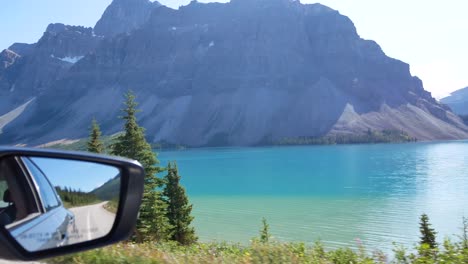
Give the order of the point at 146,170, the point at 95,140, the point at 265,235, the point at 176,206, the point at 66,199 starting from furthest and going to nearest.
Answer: the point at 176,206 < the point at 95,140 < the point at 146,170 < the point at 265,235 < the point at 66,199

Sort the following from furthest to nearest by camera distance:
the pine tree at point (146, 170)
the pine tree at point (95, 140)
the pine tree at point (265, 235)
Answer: the pine tree at point (95, 140) → the pine tree at point (146, 170) → the pine tree at point (265, 235)

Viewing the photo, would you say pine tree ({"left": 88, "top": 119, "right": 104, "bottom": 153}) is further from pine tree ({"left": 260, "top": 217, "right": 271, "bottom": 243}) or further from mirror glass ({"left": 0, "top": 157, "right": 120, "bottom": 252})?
mirror glass ({"left": 0, "top": 157, "right": 120, "bottom": 252})

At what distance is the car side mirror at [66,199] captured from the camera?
7.16 ft

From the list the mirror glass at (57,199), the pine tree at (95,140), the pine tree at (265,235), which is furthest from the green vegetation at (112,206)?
the pine tree at (95,140)

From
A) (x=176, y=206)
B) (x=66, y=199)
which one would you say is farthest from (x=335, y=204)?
(x=66, y=199)

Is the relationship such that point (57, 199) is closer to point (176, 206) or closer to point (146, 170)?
point (146, 170)

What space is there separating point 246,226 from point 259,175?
51837 mm

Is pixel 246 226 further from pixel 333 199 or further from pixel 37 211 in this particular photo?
pixel 37 211

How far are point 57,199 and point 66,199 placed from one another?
0.25ft

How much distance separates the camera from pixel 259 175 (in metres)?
95.4

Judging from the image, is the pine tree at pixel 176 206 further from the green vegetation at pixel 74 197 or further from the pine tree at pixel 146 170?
the green vegetation at pixel 74 197

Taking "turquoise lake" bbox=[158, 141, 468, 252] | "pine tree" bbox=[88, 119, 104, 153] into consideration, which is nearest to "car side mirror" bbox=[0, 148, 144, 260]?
"turquoise lake" bbox=[158, 141, 468, 252]

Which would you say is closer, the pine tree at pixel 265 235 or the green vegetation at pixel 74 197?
the green vegetation at pixel 74 197

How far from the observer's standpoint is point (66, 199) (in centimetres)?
223
